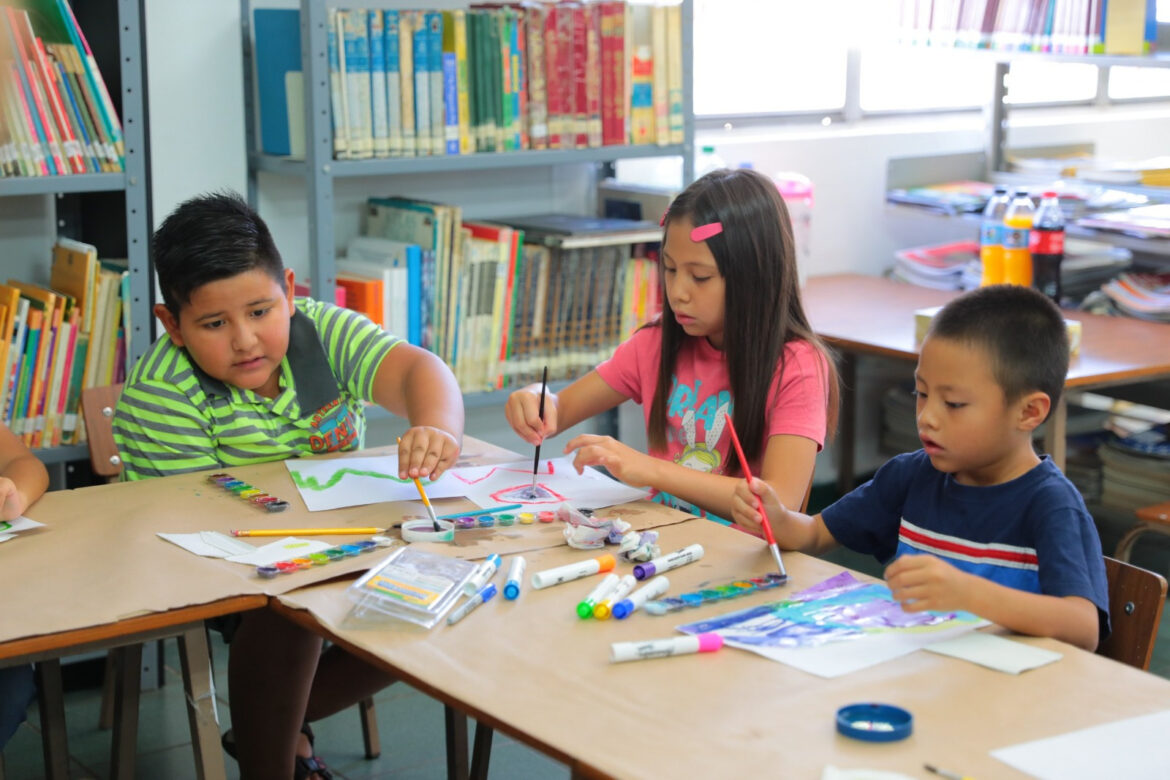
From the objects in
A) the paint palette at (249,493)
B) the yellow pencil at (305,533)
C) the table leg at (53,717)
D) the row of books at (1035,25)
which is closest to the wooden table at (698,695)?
the yellow pencil at (305,533)

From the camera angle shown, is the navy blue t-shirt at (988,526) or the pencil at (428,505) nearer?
the navy blue t-shirt at (988,526)

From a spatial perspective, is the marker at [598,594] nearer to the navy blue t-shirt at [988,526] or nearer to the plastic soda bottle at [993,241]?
the navy blue t-shirt at [988,526]

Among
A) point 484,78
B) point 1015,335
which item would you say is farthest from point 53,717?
point 484,78

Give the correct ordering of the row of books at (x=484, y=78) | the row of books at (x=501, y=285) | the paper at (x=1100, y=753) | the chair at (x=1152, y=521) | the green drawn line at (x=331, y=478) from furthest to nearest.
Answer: the row of books at (x=501, y=285) < the row of books at (x=484, y=78) < the chair at (x=1152, y=521) < the green drawn line at (x=331, y=478) < the paper at (x=1100, y=753)

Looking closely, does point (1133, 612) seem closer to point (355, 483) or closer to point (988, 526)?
point (988, 526)

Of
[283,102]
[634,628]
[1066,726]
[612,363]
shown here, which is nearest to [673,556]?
[634,628]

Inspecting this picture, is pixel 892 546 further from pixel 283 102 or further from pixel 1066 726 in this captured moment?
pixel 283 102

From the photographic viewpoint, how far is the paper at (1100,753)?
107cm

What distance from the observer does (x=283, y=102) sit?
115 inches

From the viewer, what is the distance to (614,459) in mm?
1802

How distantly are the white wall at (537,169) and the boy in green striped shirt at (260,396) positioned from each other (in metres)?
0.97

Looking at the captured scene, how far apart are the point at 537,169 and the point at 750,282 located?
5.28 ft

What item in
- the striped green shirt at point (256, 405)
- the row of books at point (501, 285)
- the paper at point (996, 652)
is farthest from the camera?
the row of books at point (501, 285)

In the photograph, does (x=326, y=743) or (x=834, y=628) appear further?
(x=326, y=743)
